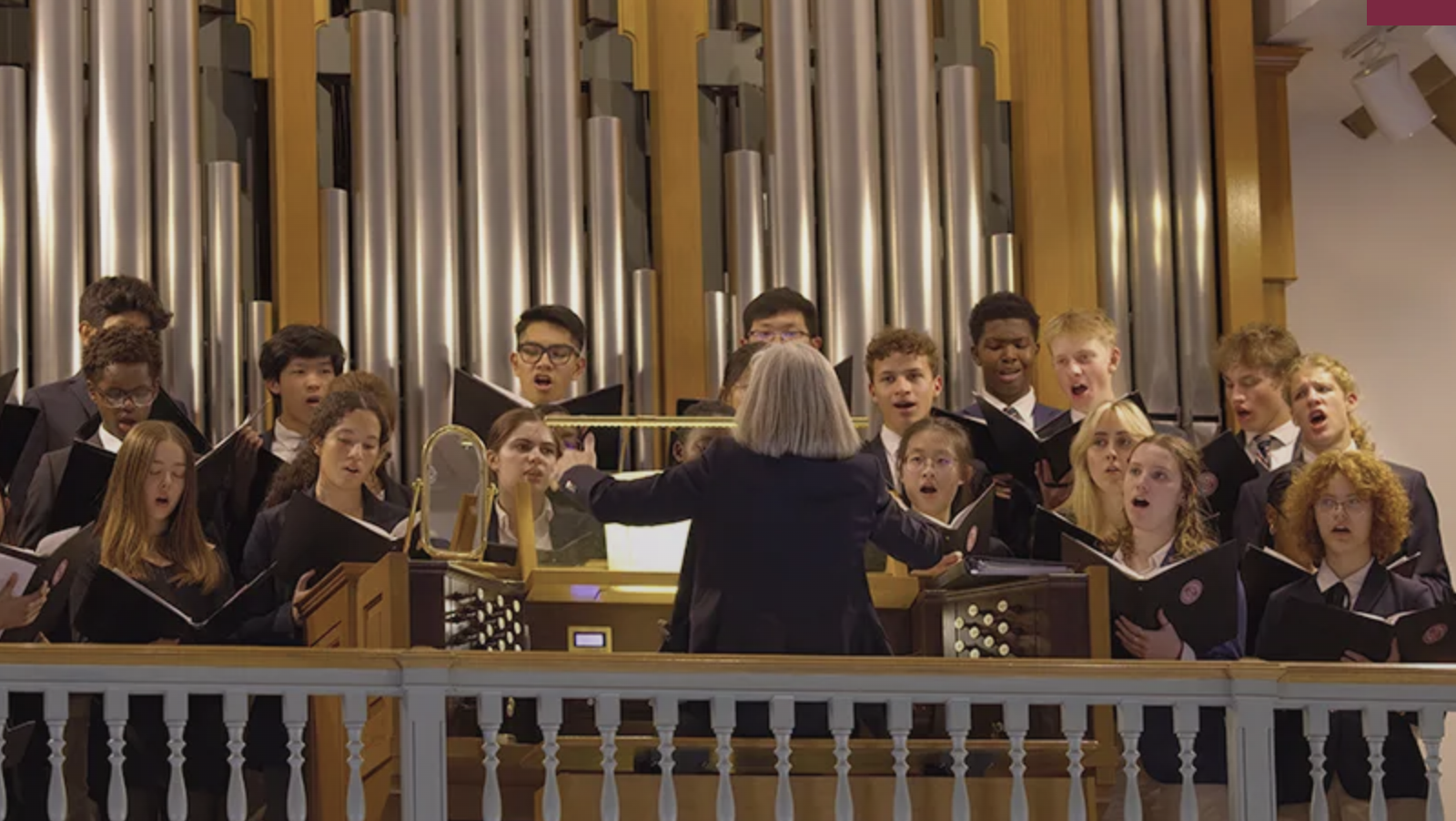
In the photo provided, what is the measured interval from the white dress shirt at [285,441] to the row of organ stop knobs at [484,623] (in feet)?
4.91

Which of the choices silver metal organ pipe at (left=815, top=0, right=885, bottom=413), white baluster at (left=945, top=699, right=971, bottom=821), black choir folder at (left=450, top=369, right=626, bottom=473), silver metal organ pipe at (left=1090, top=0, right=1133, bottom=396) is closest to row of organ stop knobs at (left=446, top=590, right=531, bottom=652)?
white baluster at (left=945, top=699, right=971, bottom=821)

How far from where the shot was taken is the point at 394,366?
897cm

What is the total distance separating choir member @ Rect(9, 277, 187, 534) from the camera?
7953 millimetres

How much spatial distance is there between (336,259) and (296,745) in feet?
11.3

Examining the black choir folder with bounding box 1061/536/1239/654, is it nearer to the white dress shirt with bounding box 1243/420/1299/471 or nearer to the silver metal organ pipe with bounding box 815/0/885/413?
the white dress shirt with bounding box 1243/420/1299/471

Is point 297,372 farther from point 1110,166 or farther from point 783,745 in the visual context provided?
point 1110,166

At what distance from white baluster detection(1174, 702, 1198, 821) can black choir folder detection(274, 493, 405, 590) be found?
1.82 metres

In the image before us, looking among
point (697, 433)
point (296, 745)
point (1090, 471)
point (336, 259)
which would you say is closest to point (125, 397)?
point (336, 259)

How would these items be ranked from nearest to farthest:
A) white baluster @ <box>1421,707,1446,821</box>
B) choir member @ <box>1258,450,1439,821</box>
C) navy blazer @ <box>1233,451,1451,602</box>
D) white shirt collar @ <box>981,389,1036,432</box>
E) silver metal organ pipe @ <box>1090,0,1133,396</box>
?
white baluster @ <box>1421,707,1446,821</box>, choir member @ <box>1258,450,1439,821</box>, navy blazer @ <box>1233,451,1451,602</box>, white shirt collar @ <box>981,389,1036,432</box>, silver metal organ pipe @ <box>1090,0,1133,396</box>

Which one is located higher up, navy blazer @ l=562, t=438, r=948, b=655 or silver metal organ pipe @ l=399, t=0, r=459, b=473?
silver metal organ pipe @ l=399, t=0, r=459, b=473

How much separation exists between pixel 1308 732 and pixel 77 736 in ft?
9.39

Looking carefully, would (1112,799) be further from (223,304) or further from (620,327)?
(223,304)

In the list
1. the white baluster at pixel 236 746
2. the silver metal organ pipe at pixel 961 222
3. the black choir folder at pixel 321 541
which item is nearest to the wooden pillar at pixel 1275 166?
the silver metal organ pipe at pixel 961 222

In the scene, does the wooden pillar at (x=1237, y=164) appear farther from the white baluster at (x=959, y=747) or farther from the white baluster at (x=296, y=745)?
the white baluster at (x=296, y=745)
